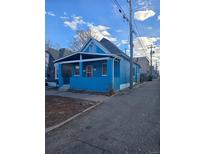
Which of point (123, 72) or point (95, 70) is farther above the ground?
point (95, 70)

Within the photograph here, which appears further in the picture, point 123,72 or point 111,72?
point 123,72

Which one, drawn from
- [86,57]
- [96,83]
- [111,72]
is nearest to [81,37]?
[86,57]

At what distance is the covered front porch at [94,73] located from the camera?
894 centimetres

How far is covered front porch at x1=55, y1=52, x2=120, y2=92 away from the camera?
29.3ft

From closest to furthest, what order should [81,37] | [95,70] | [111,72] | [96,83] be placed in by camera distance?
[111,72] < [96,83] < [95,70] < [81,37]

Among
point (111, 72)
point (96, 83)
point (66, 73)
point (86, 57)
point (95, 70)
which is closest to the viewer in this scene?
point (111, 72)

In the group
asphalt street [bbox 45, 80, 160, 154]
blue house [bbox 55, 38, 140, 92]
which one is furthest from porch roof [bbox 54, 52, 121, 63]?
asphalt street [bbox 45, 80, 160, 154]

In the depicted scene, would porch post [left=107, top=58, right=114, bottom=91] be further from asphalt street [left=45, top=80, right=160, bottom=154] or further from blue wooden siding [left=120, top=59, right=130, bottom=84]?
asphalt street [left=45, top=80, right=160, bottom=154]

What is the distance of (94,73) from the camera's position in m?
11.3

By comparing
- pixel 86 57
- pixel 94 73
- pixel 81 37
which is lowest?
pixel 94 73

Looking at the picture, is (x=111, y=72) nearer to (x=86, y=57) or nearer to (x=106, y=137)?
(x=86, y=57)

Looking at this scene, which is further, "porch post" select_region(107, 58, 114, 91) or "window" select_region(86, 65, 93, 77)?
"window" select_region(86, 65, 93, 77)
